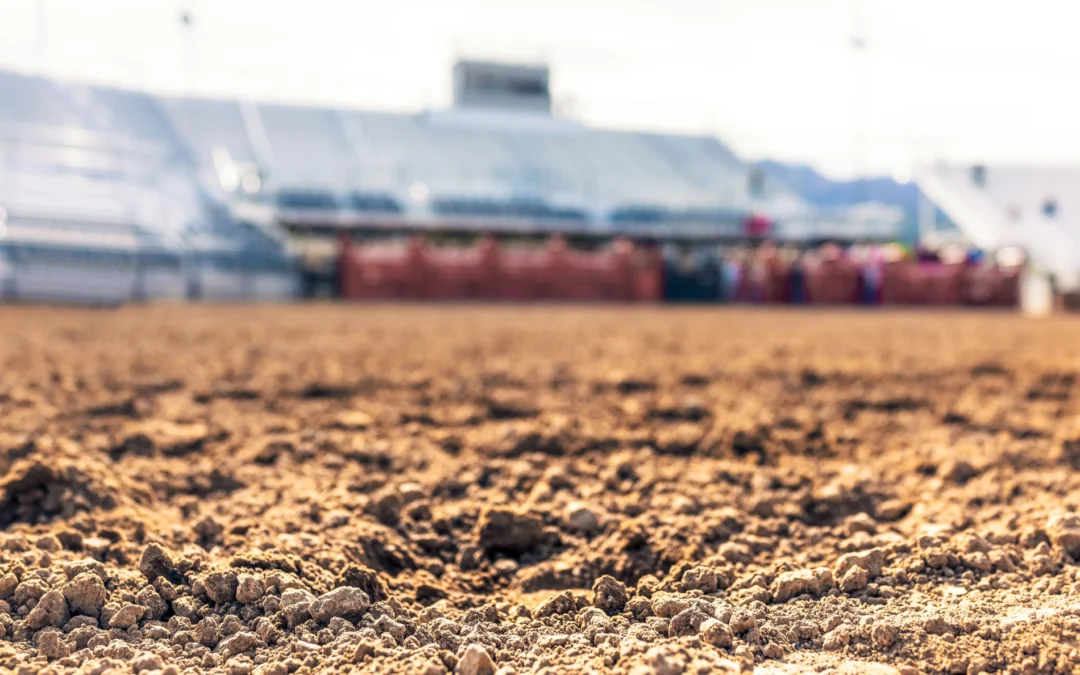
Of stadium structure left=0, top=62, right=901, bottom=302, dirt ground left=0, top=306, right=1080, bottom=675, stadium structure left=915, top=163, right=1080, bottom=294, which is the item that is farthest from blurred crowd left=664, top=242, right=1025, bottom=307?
dirt ground left=0, top=306, right=1080, bottom=675

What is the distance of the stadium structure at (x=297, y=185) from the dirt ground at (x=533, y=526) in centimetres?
1227

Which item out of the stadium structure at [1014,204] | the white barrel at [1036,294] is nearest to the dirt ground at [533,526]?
the white barrel at [1036,294]

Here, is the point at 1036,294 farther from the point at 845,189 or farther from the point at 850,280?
the point at 845,189

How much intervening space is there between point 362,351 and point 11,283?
32.4ft

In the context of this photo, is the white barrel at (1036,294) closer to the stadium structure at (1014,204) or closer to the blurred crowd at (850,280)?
the blurred crowd at (850,280)

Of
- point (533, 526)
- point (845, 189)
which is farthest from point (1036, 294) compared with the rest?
point (845, 189)

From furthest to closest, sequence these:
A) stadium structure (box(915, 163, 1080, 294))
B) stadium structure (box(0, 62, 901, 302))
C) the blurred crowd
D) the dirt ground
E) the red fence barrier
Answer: stadium structure (box(915, 163, 1080, 294))
the blurred crowd
the red fence barrier
stadium structure (box(0, 62, 901, 302))
the dirt ground

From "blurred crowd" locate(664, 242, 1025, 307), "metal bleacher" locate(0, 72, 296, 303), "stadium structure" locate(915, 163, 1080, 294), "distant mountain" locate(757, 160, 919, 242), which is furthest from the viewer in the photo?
"distant mountain" locate(757, 160, 919, 242)

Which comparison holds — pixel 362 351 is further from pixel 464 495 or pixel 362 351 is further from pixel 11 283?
pixel 11 283

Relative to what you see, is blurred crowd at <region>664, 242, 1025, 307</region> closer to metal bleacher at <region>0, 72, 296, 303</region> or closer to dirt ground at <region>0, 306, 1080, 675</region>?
metal bleacher at <region>0, 72, 296, 303</region>

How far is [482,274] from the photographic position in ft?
60.9

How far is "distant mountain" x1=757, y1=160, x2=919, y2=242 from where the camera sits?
37.0 m

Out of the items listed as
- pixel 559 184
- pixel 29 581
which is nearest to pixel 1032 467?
pixel 29 581

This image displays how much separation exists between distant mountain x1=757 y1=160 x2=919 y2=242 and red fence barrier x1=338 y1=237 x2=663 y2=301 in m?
16.7
